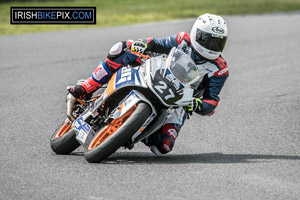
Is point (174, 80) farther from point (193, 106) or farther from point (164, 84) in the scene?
point (193, 106)

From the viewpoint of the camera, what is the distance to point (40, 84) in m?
10.3

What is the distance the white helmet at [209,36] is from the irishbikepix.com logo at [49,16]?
10727 millimetres

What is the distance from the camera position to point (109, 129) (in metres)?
5.99

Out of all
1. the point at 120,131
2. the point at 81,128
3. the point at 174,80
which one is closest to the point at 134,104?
the point at 120,131

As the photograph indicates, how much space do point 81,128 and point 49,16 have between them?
465 inches

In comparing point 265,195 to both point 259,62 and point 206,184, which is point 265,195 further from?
point 259,62

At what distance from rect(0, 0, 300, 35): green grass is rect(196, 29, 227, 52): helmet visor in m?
9.79

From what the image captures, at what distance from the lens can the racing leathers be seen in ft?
21.6

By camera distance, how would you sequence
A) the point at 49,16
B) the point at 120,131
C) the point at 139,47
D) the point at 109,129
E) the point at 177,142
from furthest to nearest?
the point at 49,16 → the point at 177,142 → the point at 139,47 → the point at 109,129 → the point at 120,131

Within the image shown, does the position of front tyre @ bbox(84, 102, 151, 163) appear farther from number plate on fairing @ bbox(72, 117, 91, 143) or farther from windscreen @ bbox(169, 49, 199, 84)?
windscreen @ bbox(169, 49, 199, 84)

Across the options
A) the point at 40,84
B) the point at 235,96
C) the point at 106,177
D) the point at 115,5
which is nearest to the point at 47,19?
the point at 115,5

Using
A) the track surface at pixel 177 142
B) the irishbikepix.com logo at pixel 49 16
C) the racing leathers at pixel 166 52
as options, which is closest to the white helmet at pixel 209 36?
the racing leathers at pixel 166 52

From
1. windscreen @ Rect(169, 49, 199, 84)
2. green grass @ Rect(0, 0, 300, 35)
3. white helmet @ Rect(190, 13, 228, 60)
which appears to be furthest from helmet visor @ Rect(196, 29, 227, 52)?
green grass @ Rect(0, 0, 300, 35)

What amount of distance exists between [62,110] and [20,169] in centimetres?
298
